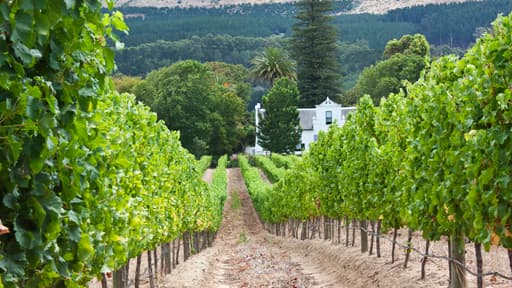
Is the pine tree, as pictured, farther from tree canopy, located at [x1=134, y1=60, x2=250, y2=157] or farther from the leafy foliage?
tree canopy, located at [x1=134, y1=60, x2=250, y2=157]

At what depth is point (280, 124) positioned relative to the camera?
7781 centimetres

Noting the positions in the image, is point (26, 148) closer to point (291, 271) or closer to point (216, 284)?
point (216, 284)

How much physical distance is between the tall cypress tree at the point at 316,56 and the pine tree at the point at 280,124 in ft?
38.8

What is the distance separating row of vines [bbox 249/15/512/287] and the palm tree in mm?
83311

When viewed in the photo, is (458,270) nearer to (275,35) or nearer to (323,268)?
(323,268)

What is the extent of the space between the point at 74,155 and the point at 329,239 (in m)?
22.3

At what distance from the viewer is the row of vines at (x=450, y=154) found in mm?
7359

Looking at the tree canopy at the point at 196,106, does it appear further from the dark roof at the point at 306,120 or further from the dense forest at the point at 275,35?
the dense forest at the point at 275,35

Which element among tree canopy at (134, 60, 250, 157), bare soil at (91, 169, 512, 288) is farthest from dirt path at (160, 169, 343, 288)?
tree canopy at (134, 60, 250, 157)

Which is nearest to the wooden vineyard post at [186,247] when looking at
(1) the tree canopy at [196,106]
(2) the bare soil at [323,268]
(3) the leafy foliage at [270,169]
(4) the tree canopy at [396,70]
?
(2) the bare soil at [323,268]

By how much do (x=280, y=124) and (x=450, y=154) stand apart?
226 feet

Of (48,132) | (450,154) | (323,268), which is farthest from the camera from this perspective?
(323,268)

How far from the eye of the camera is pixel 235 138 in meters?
89.2

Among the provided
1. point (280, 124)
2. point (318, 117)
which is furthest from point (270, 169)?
point (318, 117)
